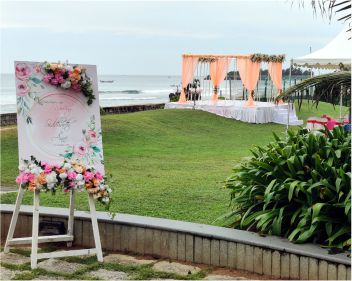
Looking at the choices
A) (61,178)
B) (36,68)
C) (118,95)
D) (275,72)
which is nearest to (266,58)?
(275,72)

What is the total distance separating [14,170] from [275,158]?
5.93 metres

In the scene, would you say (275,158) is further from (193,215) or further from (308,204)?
(193,215)

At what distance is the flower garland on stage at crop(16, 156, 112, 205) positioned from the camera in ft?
14.8

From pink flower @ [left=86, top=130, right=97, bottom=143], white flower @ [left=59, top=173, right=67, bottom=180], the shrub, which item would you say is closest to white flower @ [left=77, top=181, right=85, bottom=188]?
white flower @ [left=59, top=173, right=67, bottom=180]

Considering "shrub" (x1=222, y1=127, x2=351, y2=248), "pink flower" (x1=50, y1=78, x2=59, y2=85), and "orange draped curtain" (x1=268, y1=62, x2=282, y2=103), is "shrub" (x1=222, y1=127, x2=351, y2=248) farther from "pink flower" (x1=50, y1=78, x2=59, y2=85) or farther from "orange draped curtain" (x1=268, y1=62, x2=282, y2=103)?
"orange draped curtain" (x1=268, y1=62, x2=282, y2=103)

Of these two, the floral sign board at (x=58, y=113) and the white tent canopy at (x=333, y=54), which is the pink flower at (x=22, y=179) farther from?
the white tent canopy at (x=333, y=54)

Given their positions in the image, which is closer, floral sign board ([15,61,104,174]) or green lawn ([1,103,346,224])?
floral sign board ([15,61,104,174])

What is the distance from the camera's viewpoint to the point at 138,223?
15.8 ft

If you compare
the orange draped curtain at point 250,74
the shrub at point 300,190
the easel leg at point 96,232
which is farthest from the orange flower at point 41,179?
the orange draped curtain at point 250,74

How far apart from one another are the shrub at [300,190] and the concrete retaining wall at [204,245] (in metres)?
0.16

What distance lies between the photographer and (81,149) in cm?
493

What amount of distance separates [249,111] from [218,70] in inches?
151

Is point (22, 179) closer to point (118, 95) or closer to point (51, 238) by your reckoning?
point (51, 238)

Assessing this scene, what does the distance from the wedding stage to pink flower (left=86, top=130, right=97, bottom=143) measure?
1601cm
